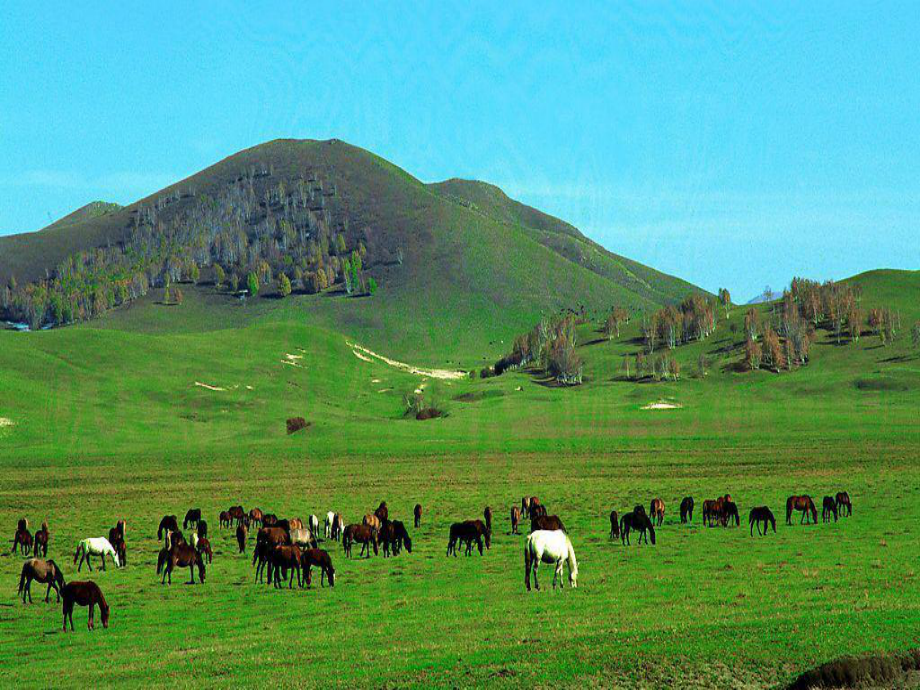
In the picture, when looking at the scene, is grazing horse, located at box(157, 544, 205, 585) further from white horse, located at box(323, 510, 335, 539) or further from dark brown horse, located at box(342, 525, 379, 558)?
white horse, located at box(323, 510, 335, 539)

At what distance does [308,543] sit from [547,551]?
A: 14.7 meters

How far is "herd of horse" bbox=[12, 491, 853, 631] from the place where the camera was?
87.5 feet

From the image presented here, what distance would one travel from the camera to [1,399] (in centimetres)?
14675

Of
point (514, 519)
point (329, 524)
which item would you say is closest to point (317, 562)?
point (329, 524)

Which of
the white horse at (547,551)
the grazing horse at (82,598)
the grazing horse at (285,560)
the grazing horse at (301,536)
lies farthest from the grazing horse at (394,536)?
the grazing horse at (82,598)

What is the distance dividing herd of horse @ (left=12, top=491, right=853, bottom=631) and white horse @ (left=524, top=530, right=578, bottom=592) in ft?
0.09

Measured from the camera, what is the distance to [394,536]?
37.9 m

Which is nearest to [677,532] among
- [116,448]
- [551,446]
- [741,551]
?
[741,551]

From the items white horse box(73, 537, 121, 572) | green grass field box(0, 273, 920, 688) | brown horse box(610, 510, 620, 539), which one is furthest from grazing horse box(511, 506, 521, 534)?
white horse box(73, 537, 121, 572)

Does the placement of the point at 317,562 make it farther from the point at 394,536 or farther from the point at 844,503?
the point at 844,503

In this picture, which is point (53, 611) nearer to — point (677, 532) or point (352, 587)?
point (352, 587)

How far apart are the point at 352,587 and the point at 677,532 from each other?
17.5 metres

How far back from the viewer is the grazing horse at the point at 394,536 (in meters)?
37.7

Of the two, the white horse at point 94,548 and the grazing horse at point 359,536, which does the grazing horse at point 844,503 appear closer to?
the grazing horse at point 359,536
